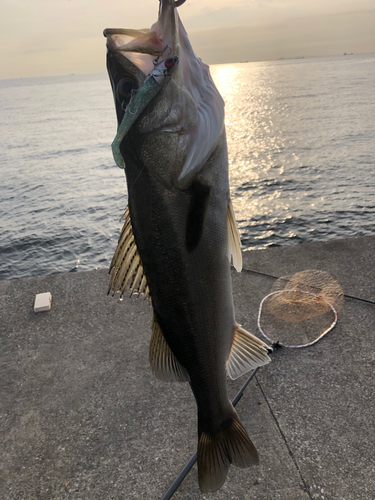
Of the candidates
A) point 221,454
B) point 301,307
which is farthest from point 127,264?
point 301,307

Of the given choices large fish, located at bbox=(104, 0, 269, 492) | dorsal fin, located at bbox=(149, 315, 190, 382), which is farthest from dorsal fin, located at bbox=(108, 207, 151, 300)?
dorsal fin, located at bbox=(149, 315, 190, 382)

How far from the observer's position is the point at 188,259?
2.09 m

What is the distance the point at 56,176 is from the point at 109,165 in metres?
3.96

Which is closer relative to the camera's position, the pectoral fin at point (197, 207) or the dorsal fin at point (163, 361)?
the pectoral fin at point (197, 207)

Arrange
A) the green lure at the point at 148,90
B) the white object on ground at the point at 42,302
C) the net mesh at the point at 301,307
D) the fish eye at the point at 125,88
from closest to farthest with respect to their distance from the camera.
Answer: the green lure at the point at 148,90, the fish eye at the point at 125,88, the net mesh at the point at 301,307, the white object on ground at the point at 42,302

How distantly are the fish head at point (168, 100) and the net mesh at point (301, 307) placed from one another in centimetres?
331

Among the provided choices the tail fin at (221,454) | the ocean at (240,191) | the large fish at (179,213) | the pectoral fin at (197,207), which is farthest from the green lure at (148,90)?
the ocean at (240,191)

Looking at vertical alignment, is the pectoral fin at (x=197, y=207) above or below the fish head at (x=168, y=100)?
below

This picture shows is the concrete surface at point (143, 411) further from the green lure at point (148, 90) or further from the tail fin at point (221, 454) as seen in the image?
the green lure at point (148, 90)

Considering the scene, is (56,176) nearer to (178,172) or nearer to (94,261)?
(94,261)

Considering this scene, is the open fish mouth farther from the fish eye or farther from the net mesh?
the net mesh

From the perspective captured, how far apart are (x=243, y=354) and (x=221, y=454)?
2.11ft

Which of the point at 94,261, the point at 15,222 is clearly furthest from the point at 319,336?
the point at 15,222

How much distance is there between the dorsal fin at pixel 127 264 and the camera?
216 centimetres
